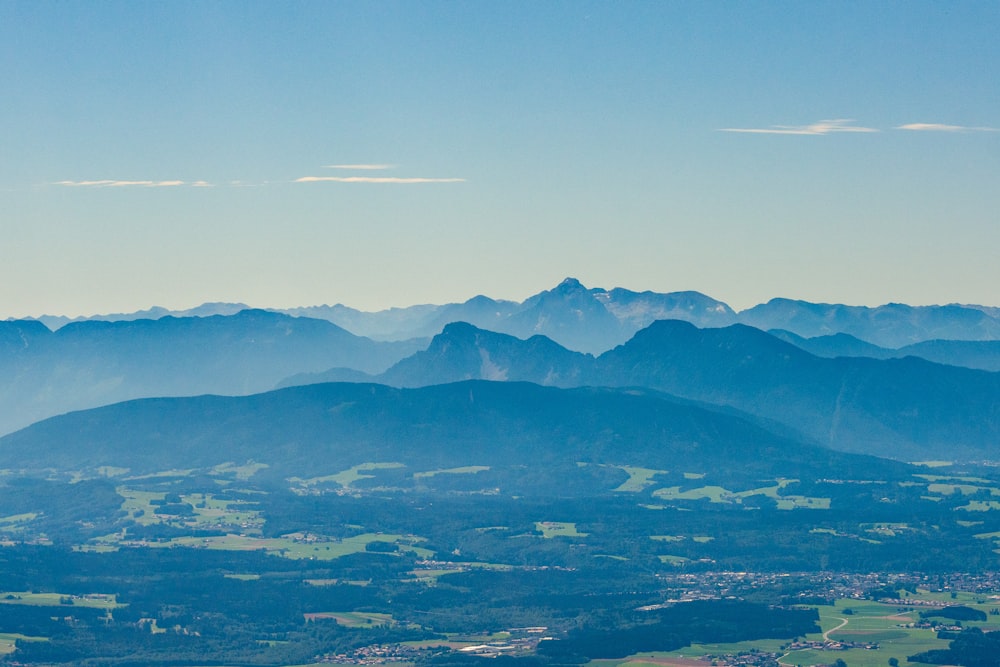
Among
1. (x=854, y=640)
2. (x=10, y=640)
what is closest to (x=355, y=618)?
(x=10, y=640)

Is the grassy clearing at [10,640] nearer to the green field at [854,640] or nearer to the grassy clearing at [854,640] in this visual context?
the green field at [854,640]

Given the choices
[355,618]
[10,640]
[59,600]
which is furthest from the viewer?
[59,600]

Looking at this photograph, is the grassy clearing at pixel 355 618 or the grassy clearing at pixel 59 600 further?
the grassy clearing at pixel 59 600

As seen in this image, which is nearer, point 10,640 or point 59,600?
point 10,640

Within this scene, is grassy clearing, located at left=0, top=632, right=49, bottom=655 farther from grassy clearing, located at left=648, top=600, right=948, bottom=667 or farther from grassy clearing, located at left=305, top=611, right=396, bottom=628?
grassy clearing, located at left=648, top=600, right=948, bottom=667

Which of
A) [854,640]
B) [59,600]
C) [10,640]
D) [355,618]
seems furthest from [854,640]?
[59,600]

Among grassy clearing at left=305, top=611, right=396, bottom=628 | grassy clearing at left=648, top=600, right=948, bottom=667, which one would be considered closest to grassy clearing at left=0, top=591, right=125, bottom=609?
grassy clearing at left=305, top=611, right=396, bottom=628

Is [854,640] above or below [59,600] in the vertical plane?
below

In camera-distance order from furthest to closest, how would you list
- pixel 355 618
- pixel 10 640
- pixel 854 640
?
pixel 355 618
pixel 10 640
pixel 854 640

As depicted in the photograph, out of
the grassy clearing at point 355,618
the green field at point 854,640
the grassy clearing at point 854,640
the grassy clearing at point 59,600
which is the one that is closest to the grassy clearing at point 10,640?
the grassy clearing at point 59,600

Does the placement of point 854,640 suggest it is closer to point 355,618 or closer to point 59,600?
point 355,618

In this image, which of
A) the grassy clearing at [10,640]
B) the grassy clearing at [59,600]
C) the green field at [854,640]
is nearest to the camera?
the green field at [854,640]

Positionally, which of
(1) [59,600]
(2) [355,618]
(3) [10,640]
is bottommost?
(3) [10,640]

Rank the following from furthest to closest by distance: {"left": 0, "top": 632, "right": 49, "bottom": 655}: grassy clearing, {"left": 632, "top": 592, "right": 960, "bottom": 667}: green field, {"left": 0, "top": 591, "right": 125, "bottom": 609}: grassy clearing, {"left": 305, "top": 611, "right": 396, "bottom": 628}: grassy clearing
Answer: {"left": 0, "top": 591, "right": 125, "bottom": 609}: grassy clearing
{"left": 305, "top": 611, "right": 396, "bottom": 628}: grassy clearing
{"left": 0, "top": 632, "right": 49, "bottom": 655}: grassy clearing
{"left": 632, "top": 592, "right": 960, "bottom": 667}: green field
